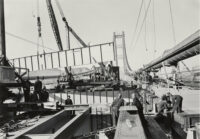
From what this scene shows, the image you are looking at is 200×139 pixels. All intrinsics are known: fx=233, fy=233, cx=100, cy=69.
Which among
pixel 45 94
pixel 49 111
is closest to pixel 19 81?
pixel 45 94

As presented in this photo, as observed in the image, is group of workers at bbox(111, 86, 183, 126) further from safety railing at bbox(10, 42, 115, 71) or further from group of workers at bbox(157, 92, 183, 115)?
safety railing at bbox(10, 42, 115, 71)

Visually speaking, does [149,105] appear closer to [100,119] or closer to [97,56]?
[100,119]

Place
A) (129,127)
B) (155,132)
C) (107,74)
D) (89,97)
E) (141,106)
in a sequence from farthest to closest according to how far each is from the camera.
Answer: (107,74)
(89,97)
(141,106)
(155,132)
(129,127)

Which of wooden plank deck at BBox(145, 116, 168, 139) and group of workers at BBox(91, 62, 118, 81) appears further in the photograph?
group of workers at BBox(91, 62, 118, 81)

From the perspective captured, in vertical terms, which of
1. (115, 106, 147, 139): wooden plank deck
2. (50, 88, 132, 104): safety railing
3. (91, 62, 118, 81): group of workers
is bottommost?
(50, 88, 132, 104): safety railing

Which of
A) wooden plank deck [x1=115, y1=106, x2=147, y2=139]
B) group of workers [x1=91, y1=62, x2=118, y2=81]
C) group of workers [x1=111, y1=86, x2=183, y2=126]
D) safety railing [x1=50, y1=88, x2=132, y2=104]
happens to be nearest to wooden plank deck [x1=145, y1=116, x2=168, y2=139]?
group of workers [x1=111, y1=86, x2=183, y2=126]

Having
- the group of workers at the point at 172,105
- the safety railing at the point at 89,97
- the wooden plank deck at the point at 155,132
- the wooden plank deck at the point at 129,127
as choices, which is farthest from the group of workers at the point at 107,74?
the wooden plank deck at the point at 129,127

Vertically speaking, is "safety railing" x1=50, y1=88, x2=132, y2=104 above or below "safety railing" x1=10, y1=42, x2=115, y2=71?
below

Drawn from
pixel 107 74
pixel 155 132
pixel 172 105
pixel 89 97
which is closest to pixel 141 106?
pixel 155 132

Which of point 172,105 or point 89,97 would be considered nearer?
point 172,105

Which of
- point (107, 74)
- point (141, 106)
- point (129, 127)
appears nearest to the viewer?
point (129, 127)

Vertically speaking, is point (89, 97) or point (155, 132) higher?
point (155, 132)

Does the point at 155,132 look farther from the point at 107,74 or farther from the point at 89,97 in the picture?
Result: the point at 107,74

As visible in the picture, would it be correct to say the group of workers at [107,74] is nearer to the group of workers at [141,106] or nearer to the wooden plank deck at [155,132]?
the group of workers at [141,106]
